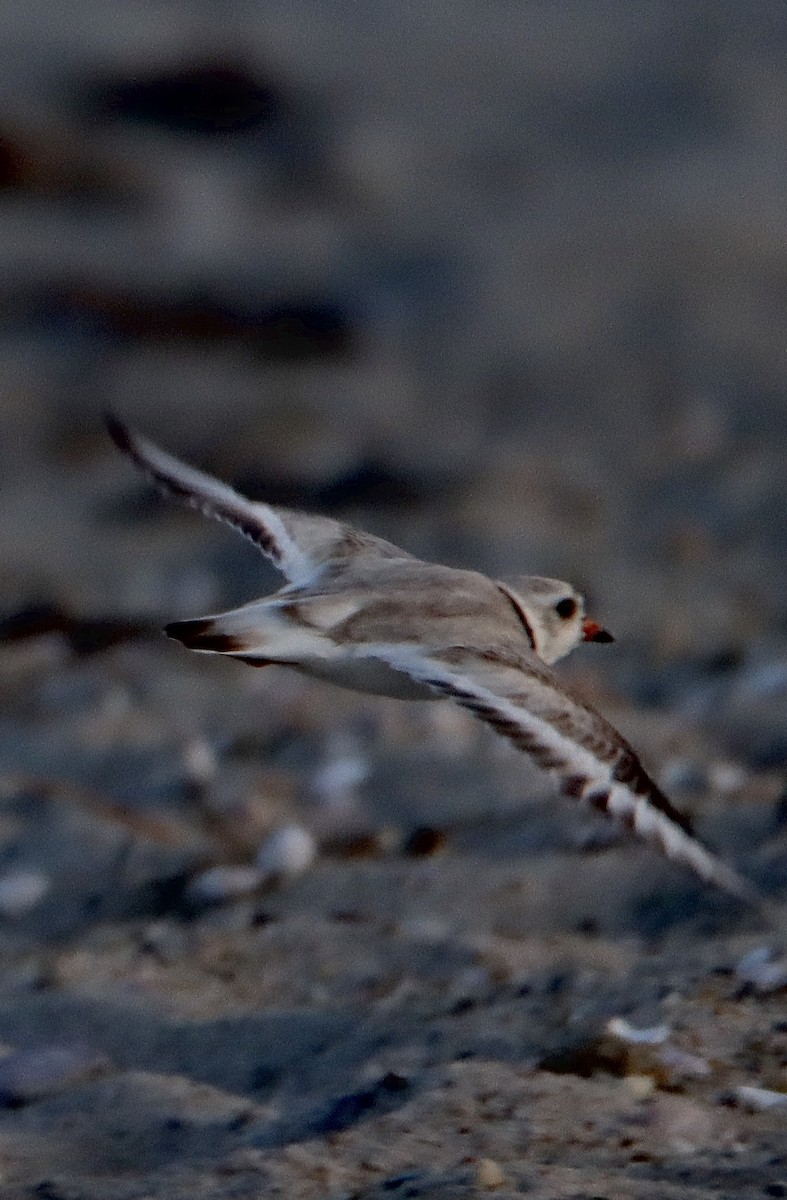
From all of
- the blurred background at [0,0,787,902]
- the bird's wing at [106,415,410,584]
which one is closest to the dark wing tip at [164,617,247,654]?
the bird's wing at [106,415,410,584]

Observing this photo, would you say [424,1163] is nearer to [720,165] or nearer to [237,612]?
[237,612]

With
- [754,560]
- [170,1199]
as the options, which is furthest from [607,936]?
[754,560]

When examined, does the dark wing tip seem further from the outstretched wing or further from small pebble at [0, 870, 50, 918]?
small pebble at [0, 870, 50, 918]

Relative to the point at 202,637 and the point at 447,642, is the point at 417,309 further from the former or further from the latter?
the point at 202,637

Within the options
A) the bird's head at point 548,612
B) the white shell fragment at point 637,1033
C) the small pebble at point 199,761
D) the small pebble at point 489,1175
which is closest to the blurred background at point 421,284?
the small pebble at point 199,761

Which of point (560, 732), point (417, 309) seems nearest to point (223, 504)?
point (560, 732)

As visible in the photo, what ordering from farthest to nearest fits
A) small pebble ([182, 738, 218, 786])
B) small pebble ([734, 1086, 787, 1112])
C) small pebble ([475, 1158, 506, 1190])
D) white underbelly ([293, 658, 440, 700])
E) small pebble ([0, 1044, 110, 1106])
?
small pebble ([182, 738, 218, 786])
white underbelly ([293, 658, 440, 700])
small pebble ([0, 1044, 110, 1106])
small pebble ([734, 1086, 787, 1112])
small pebble ([475, 1158, 506, 1190])

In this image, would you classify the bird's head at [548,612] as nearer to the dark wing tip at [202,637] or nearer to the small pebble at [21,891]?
the dark wing tip at [202,637]

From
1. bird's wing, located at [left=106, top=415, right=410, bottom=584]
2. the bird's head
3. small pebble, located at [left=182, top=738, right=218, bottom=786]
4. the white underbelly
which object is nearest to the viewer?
the white underbelly
